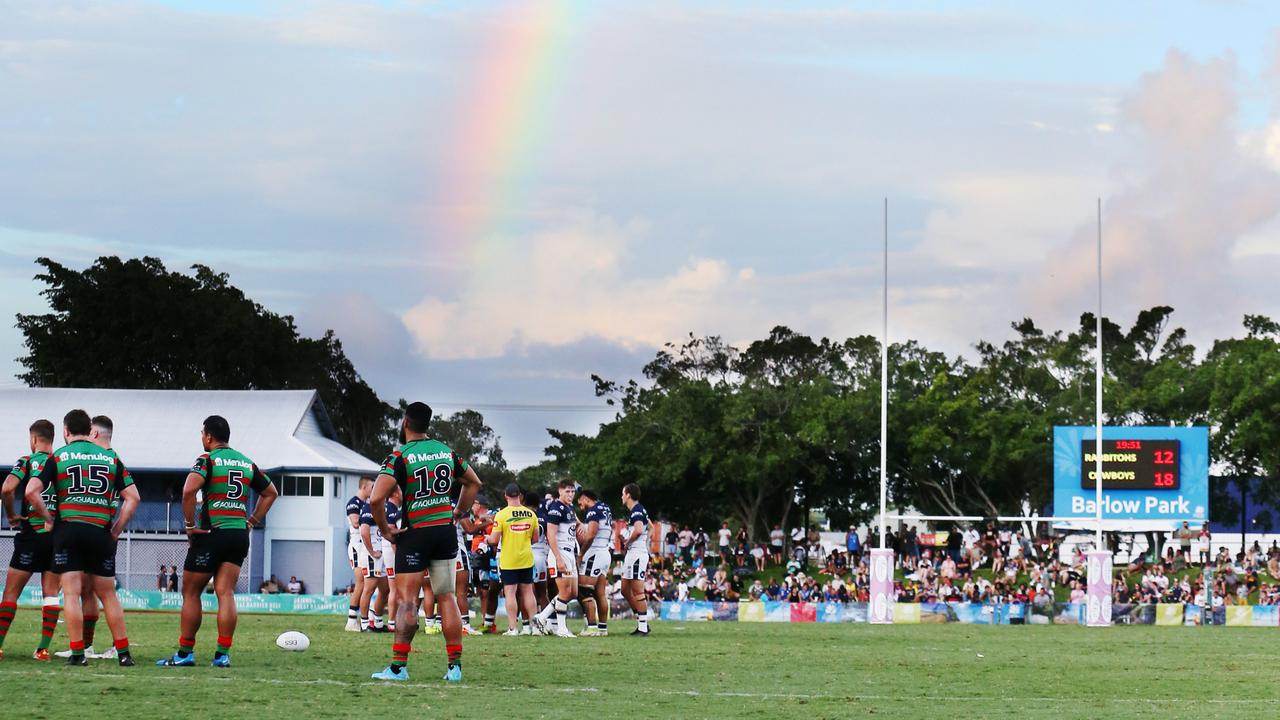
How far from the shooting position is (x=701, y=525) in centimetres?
7538

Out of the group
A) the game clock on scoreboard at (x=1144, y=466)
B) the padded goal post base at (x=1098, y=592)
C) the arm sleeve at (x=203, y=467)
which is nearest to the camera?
the arm sleeve at (x=203, y=467)

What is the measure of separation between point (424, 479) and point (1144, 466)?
33.2 meters

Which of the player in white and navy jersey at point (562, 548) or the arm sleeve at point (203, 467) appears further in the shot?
the player in white and navy jersey at point (562, 548)

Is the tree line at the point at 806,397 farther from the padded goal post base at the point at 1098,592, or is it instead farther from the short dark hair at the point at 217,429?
the short dark hair at the point at 217,429

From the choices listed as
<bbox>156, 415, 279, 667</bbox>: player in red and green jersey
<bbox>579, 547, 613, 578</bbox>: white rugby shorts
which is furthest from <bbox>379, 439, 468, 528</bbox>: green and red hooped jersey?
<bbox>579, 547, 613, 578</bbox>: white rugby shorts

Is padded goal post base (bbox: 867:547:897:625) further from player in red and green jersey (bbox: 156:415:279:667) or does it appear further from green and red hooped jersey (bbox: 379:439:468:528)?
green and red hooped jersey (bbox: 379:439:468:528)

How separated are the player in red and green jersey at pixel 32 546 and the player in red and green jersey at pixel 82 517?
14.1 inches

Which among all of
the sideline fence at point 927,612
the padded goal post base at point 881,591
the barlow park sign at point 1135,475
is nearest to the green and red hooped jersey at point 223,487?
the sideline fence at point 927,612

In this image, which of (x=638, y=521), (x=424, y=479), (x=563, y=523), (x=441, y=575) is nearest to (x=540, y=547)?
(x=563, y=523)

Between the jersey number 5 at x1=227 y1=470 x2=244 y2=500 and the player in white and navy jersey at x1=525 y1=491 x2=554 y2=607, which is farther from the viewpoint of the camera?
the player in white and navy jersey at x1=525 y1=491 x2=554 y2=607

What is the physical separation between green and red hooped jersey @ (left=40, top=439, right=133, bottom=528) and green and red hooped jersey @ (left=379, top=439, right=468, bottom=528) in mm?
2627

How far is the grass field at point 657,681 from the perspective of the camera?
39.1 ft

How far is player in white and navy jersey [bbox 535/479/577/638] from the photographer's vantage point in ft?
73.8

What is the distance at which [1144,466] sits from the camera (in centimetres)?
4322
